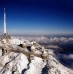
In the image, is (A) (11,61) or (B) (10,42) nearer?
(A) (11,61)

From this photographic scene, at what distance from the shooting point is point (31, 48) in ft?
558

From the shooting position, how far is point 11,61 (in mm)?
149625

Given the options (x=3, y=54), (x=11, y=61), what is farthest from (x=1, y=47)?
(x=11, y=61)

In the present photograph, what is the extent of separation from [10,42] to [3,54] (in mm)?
23073

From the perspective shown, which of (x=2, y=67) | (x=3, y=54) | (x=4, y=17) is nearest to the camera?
(x=2, y=67)

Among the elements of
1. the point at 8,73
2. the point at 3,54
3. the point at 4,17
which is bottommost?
the point at 8,73

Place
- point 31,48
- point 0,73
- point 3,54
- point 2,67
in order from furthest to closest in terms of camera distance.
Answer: point 31,48 < point 3,54 < point 2,67 < point 0,73

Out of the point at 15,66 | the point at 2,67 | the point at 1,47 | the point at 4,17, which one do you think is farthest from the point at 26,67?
Result: the point at 4,17

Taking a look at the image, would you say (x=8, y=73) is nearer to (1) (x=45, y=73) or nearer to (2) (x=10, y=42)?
(1) (x=45, y=73)

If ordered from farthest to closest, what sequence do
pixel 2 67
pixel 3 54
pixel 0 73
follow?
pixel 3 54 → pixel 2 67 → pixel 0 73

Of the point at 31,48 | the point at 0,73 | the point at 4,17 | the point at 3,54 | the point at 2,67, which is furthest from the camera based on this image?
the point at 4,17

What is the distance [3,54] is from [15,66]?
68.0 feet

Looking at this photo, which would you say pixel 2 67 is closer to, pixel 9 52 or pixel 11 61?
pixel 11 61

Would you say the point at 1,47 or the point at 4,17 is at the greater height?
the point at 4,17
